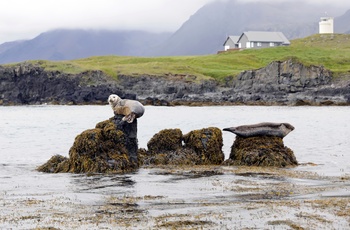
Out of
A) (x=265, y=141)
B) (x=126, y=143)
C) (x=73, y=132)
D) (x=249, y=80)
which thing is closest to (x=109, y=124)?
(x=126, y=143)

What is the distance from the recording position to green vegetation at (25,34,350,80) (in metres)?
131

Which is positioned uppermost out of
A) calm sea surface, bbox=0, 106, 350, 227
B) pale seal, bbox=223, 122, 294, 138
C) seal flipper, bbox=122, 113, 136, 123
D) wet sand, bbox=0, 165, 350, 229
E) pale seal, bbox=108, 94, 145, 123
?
pale seal, bbox=108, 94, 145, 123

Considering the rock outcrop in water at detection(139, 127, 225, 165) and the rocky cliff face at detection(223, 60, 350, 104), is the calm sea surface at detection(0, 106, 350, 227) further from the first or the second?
the rocky cliff face at detection(223, 60, 350, 104)

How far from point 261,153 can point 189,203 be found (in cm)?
1047

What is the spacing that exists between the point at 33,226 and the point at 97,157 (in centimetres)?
1107

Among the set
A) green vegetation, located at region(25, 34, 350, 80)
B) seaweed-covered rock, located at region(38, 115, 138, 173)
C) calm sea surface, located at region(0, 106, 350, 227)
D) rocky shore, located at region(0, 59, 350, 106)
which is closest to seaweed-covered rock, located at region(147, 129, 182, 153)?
seaweed-covered rock, located at region(38, 115, 138, 173)

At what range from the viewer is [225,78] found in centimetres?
12925

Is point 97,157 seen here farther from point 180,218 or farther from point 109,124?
point 180,218

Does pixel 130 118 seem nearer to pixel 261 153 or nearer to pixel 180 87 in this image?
pixel 261 153

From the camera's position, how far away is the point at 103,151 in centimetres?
2638

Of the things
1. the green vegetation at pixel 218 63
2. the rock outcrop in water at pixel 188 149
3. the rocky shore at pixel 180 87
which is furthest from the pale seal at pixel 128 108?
the green vegetation at pixel 218 63

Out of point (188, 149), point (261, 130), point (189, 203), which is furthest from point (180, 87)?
point (189, 203)

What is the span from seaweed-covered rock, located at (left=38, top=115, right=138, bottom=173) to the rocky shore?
84120mm

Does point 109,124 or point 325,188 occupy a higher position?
point 109,124
